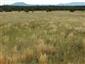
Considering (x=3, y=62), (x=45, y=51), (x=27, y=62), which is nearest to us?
(x=3, y=62)

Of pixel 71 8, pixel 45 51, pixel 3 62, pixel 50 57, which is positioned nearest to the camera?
pixel 3 62

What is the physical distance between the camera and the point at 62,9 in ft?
205

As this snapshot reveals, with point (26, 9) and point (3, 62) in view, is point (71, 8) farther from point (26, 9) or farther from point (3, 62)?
point (3, 62)

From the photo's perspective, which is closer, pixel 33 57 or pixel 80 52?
pixel 33 57

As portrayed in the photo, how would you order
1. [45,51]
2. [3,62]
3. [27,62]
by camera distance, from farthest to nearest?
[45,51]
[27,62]
[3,62]

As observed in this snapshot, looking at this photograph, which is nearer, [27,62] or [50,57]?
[27,62]

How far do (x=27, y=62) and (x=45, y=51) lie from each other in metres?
1.67

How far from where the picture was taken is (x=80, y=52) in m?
11.6

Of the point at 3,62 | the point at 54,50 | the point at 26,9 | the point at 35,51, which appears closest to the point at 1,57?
the point at 3,62

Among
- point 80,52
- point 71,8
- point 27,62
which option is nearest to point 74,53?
point 80,52

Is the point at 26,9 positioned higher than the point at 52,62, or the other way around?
the point at 52,62

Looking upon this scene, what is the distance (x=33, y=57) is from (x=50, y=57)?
63 centimetres

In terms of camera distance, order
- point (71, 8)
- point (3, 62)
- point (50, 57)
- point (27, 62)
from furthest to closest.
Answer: point (71, 8)
point (50, 57)
point (27, 62)
point (3, 62)

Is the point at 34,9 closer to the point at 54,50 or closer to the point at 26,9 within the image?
the point at 26,9
